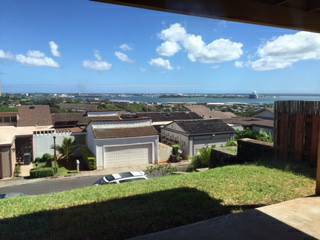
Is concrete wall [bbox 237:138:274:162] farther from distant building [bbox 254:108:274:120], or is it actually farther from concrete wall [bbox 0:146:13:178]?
distant building [bbox 254:108:274:120]

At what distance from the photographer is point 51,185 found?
17781 mm

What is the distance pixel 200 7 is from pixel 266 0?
1237 millimetres

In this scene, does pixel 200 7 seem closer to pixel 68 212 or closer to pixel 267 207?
pixel 267 207

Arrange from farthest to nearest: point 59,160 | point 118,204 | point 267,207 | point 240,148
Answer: point 59,160 < point 240,148 < point 118,204 < point 267,207

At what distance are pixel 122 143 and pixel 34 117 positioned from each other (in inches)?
601

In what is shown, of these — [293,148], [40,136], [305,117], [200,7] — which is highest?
[200,7]

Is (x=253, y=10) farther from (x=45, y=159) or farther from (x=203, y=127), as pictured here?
(x=45, y=159)

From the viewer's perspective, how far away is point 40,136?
23844 millimetres

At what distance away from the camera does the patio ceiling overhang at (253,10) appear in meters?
3.95

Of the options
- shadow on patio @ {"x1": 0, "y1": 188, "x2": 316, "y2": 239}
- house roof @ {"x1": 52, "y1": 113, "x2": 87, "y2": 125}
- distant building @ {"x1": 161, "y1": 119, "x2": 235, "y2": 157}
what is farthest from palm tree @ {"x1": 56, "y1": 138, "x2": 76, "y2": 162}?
shadow on patio @ {"x1": 0, "y1": 188, "x2": 316, "y2": 239}

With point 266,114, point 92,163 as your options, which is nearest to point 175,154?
point 92,163

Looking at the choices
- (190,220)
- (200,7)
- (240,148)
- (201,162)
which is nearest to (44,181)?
(201,162)

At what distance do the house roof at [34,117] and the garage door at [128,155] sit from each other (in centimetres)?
1367

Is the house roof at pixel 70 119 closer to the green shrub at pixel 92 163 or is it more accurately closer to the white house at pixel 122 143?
the white house at pixel 122 143
